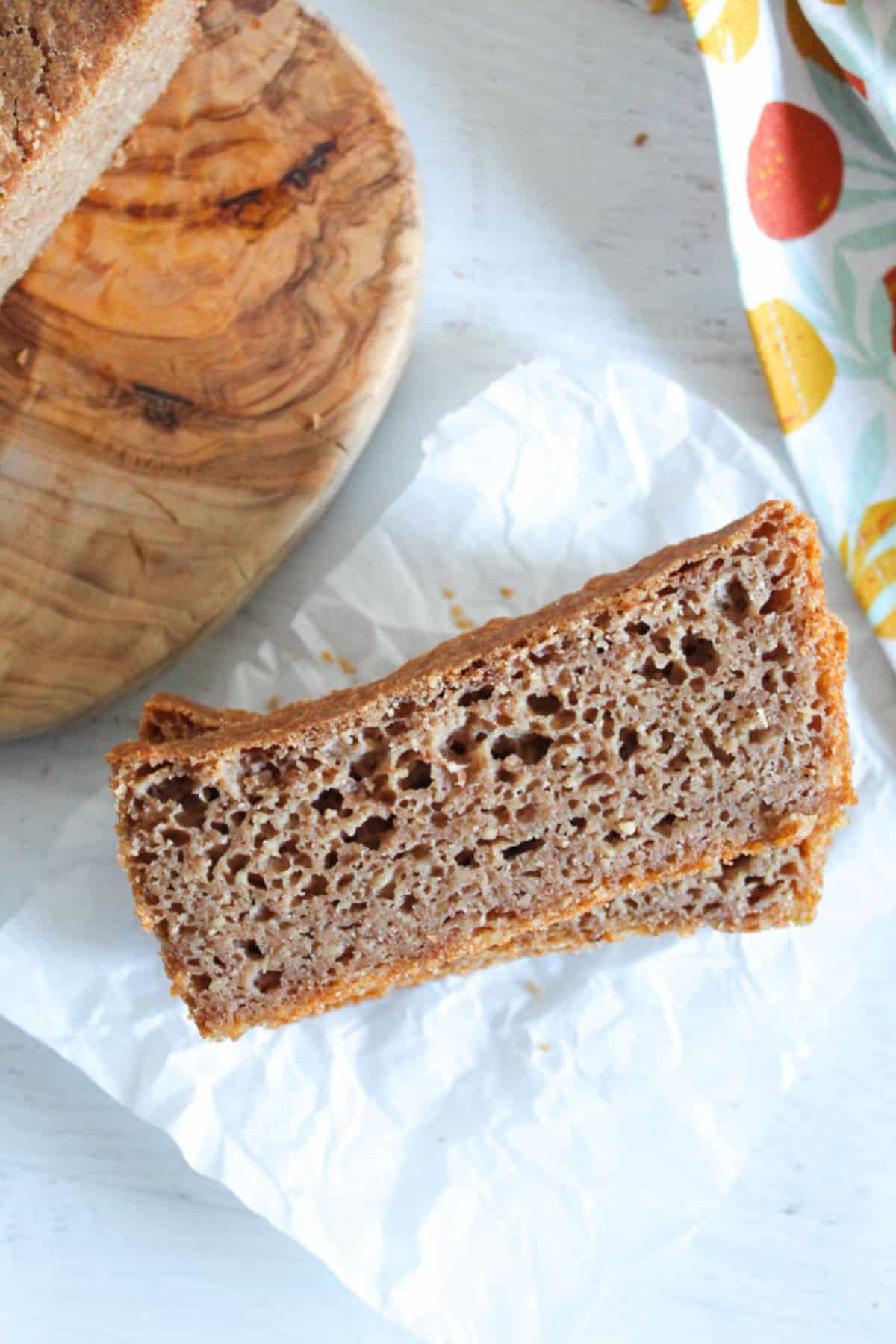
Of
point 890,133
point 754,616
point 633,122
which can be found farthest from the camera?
point 633,122

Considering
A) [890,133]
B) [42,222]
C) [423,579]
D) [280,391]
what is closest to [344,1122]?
[423,579]

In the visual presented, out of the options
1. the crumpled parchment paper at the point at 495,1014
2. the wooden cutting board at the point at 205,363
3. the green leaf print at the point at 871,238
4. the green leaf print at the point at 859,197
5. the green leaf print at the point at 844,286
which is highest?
the wooden cutting board at the point at 205,363

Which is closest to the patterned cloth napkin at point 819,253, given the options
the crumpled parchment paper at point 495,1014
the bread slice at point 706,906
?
the crumpled parchment paper at point 495,1014

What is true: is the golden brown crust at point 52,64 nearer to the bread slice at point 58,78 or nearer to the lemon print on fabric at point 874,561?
the bread slice at point 58,78

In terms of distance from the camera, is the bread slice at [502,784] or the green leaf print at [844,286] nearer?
the bread slice at [502,784]

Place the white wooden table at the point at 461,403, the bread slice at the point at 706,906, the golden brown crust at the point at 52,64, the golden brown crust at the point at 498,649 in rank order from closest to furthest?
the golden brown crust at the point at 498,649 → the golden brown crust at the point at 52,64 → the bread slice at the point at 706,906 → the white wooden table at the point at 461,403

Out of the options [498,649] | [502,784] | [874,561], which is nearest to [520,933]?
[502,784]

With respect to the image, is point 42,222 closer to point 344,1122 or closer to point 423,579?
point 423,579
